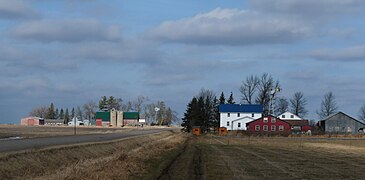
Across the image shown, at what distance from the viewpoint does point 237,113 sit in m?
143

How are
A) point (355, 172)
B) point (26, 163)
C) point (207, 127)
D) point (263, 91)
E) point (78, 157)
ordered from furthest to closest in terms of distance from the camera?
point (263, 91) → point (207, 127) → point (78, 157) → point (355, 172) → point (26, 163)

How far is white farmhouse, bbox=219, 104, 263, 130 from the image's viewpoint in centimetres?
14050

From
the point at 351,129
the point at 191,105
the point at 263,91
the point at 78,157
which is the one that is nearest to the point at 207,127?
the point at 191,105

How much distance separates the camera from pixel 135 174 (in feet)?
71.8

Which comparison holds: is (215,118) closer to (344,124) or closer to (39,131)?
(344,124)

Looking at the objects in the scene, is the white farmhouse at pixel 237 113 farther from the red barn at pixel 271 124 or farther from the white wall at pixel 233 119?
the red barn at pixel 271 124

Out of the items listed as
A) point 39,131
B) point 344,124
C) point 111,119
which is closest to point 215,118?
point 344,124

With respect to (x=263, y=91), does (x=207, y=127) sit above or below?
below

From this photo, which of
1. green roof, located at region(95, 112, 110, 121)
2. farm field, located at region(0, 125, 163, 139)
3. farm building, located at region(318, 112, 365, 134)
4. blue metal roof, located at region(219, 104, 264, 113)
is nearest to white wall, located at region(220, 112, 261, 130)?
blue metal roof, located at region(219, 104, 264, 113)

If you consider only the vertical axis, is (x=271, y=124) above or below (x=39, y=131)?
above

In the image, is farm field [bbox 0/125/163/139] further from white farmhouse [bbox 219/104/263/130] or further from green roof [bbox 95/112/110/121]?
green roof [bbox 95/112/110/121]

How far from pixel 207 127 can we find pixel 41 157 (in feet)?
360

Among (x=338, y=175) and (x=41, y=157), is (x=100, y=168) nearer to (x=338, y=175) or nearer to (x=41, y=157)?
(x=41, y=157)

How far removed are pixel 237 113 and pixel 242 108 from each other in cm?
195
